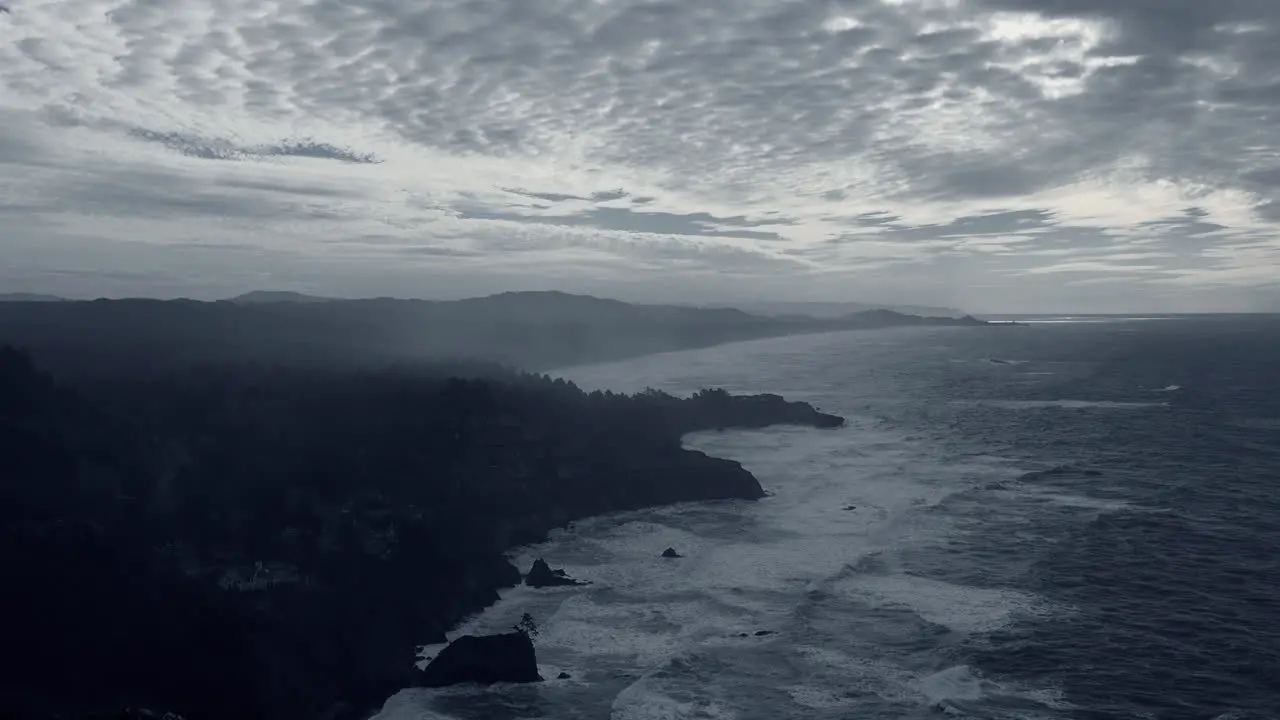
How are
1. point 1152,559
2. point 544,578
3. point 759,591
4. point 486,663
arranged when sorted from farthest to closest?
point 1152,559 → point 544,578 → point 759,591 → point 486,663

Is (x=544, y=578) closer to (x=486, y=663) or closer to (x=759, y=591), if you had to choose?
(x=486, y=663)

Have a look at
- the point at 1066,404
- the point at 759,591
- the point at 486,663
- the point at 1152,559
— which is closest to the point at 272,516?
the point at 486,663

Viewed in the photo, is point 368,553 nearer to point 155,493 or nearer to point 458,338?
point 155,493

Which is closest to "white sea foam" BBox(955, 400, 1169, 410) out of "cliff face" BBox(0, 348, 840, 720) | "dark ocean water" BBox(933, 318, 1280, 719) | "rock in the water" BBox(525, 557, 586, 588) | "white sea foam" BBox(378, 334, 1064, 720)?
"dark ocean water" BBox(933, 318, 1280, 719)

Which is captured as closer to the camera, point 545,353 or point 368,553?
point 368,553

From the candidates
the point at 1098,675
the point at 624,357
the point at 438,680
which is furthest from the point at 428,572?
the point at 624,357

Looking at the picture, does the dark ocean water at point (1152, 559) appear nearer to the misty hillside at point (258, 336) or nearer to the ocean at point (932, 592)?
the ocean at point (932, 592)
